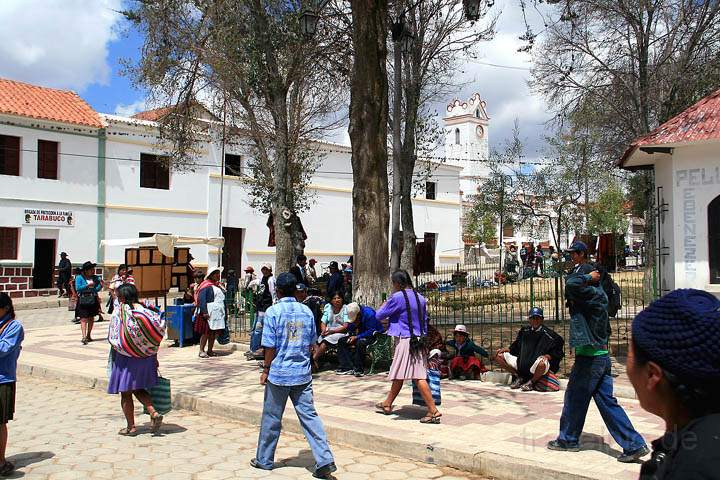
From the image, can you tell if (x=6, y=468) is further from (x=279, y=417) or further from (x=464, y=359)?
(x=464, y=359)

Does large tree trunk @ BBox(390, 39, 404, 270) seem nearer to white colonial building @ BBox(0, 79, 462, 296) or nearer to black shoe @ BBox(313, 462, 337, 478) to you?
black shoe @ BBox(313, 462, 337, 478)

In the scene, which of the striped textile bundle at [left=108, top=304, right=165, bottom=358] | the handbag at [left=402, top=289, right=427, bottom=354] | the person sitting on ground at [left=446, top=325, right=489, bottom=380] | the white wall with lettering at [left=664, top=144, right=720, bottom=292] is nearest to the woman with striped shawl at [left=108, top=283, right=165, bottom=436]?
the striped textile bundle at [left=108, top=304, right=165, bottom=358]

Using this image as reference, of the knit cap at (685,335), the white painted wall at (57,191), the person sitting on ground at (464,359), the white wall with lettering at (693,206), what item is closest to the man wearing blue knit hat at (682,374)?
the knit cap at (685,335)

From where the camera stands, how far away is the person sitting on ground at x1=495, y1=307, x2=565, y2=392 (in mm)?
8891

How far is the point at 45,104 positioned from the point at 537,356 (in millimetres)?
24789

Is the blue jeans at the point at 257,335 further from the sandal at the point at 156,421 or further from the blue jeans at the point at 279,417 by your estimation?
the blue jeans at the point at 279,417

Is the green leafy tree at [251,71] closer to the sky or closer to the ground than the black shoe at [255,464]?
closer to the sky

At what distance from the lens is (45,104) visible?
1085 inches

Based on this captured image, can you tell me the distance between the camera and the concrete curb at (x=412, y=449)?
562 centimetres

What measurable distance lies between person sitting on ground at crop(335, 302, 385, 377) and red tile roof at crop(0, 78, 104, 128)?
20158 millimetres

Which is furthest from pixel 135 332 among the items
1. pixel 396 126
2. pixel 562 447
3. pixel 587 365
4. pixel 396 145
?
pixel 396 145

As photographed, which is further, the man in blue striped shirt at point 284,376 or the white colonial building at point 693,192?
the white colonial building at point 693,192

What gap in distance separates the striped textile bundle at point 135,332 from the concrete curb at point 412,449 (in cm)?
169

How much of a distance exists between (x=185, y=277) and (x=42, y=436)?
1364 centimetres
